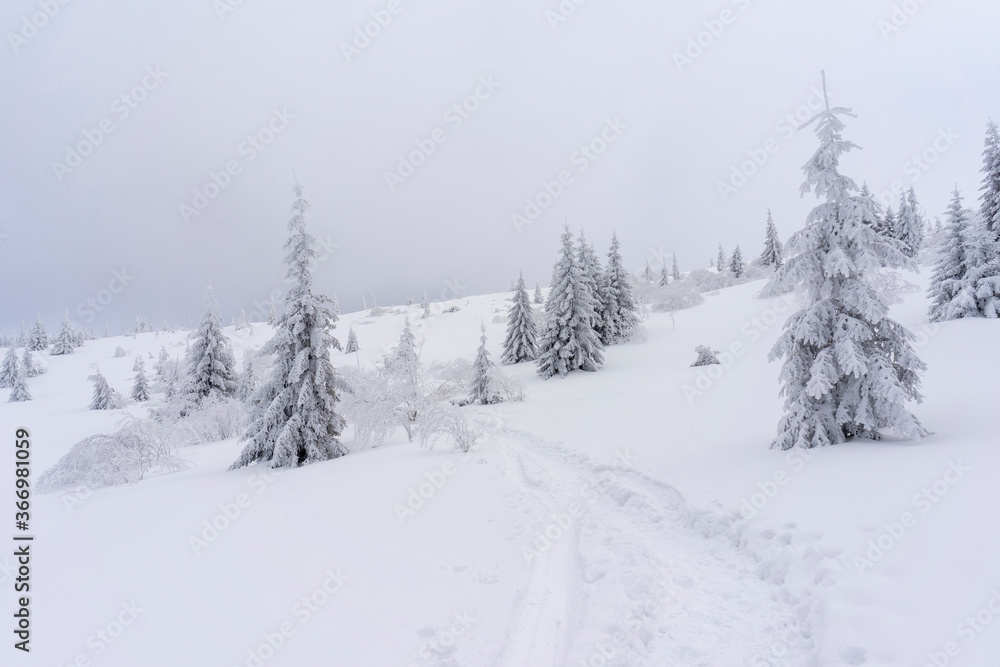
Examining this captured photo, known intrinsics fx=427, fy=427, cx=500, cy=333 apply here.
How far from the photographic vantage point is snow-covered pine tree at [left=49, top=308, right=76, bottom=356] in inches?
2115

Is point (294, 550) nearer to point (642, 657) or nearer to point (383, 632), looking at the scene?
point (383, 632)

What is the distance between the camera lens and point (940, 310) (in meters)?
19.5

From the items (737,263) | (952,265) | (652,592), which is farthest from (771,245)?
(652,592)

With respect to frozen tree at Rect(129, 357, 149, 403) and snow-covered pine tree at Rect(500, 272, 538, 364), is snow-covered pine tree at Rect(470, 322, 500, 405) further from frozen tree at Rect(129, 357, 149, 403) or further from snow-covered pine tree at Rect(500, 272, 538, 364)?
frozen tree at Rect(129, 357, 149, 403)

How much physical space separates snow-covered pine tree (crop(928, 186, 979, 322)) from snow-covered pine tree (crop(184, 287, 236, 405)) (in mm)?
38182

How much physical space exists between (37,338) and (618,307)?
250 feet

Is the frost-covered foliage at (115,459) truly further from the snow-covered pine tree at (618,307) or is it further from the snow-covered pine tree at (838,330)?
the snow-covered pine tree at (618,307)

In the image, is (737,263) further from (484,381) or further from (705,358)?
(484,381)

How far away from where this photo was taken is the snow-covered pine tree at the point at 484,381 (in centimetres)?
2586

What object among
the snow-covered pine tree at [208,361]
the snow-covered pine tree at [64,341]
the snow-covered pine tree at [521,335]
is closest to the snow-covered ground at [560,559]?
the snow-covered pine tree at [208,361]

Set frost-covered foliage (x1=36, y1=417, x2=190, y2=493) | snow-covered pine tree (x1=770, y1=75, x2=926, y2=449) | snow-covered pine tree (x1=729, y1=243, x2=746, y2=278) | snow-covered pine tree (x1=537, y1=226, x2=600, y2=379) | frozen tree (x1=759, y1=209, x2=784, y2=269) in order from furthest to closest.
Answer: snow-covered pine tree (x1=729, y1=243, x2=746, y2=278)
frozen tree (x1=759, y1=209, x2=784, y2=269)
snow-covered pine tree (x1=537, y1=226, x2=600, y2=379)
frost-covered foliage (x1=36, y1=417, x2=190, y2=493)
snow-covered pine tree (x1=770, y1=75, x2=926, y2=449)

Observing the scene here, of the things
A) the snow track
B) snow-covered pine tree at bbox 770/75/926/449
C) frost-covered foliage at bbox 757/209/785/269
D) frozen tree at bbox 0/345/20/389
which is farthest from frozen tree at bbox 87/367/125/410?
frost-covered foliage at bbox 757/209/785/269

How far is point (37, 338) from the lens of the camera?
190 feet

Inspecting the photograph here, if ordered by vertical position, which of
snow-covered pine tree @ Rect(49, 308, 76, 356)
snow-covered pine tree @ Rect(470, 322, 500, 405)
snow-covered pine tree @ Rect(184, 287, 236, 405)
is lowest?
snow-covered pine tree @ Rect(470, 322, 500, 405)
